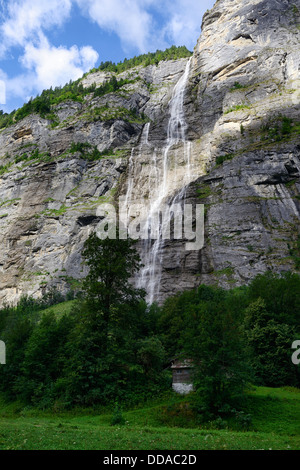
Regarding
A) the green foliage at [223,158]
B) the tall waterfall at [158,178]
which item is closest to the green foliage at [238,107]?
the tall waterfall at [158,178]

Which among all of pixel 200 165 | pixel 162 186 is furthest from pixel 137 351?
pixel 200 165

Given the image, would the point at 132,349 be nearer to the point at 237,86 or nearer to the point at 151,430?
the point at 151,430

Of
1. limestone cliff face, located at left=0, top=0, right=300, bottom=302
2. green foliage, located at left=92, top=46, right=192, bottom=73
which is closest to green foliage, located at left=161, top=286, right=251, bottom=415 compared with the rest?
limestone cliff face, located at left=0, top=0, right=300, bottom=302

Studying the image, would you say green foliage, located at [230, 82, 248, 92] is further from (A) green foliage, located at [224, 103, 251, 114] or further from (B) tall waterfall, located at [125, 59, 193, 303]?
(B) tall waterfall, located at [125, 59, 193, 303]

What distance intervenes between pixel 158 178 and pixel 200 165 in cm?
1022

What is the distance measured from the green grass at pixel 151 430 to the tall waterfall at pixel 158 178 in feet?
108

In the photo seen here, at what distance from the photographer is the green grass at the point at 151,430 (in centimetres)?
1206

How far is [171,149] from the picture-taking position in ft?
276

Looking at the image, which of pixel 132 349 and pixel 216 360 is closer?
pixel 216 360

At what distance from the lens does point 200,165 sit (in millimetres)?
76125

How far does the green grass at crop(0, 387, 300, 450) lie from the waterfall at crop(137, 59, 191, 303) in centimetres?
3122

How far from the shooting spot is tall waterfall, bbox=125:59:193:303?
59.8 metres

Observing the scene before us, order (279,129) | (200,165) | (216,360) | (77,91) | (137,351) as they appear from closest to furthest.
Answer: (216,360) < (137,351) < (279,129) < (200,165) < (77,91)
